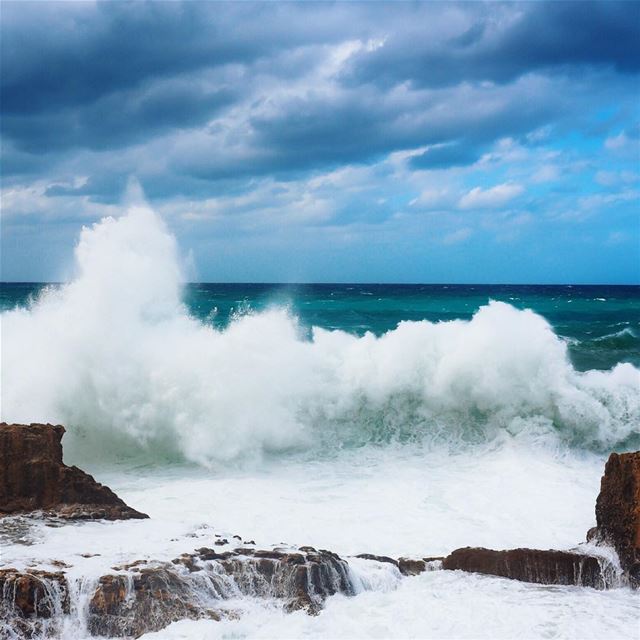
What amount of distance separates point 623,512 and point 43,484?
5.35 m

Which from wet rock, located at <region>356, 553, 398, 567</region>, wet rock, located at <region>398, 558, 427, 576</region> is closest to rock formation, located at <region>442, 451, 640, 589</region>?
wet rock, located at <region>398, 558, 427, 576</region>

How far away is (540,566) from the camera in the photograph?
612 cm

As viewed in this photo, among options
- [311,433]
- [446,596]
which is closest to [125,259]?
[311,433]

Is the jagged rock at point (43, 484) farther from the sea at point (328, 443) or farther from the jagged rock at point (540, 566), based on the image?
the jagged rock at point (540, 566)

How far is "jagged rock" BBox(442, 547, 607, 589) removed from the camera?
6.11m

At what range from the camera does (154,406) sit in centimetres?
1129

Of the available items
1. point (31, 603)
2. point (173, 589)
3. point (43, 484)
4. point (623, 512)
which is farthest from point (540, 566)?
point (43, 484)

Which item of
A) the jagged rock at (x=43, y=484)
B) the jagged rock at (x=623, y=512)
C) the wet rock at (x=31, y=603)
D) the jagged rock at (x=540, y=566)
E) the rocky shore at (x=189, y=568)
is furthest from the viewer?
the jagged rock at (x=43, y=484)

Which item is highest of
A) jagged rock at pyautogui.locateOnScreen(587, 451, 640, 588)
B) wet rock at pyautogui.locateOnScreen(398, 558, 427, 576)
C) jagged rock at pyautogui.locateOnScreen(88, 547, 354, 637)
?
jagged rock at pyautogui.locateOnScreen(587, 451, 640, 588)

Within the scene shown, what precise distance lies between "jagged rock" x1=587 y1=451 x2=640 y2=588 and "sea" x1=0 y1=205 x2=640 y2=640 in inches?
12.3

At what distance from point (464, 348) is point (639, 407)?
3.14m

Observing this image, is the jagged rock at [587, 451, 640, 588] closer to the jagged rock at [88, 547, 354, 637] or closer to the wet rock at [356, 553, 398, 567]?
the wet rock at [356, 553, 398, 567]

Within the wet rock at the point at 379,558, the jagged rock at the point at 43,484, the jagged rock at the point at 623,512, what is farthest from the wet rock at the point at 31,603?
the jagged rock at the point at 623,512

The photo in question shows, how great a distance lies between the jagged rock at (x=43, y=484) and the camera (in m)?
6.56
